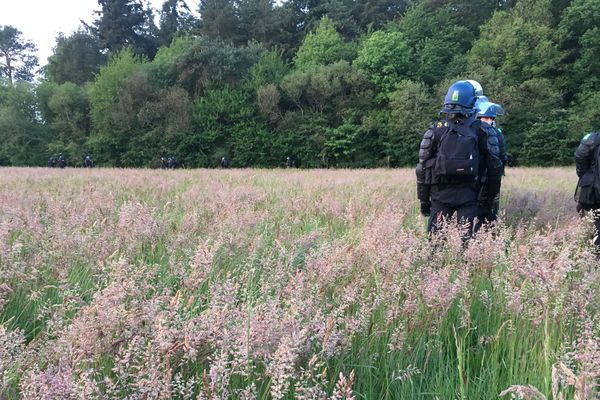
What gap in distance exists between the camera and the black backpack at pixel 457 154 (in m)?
4.03

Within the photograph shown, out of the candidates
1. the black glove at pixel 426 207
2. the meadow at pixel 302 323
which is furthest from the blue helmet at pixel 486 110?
the meadow at pixel 302 323

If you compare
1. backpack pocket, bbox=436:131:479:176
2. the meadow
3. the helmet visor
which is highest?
the helmet visor

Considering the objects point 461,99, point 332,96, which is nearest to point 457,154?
point 461,99

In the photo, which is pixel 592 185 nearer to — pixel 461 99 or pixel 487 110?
pixel 487 110

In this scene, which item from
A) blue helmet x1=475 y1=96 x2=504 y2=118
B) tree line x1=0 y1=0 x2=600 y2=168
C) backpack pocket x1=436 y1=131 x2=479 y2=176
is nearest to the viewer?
backpack pocket x1=436 y1=131 x2=479 y2=176

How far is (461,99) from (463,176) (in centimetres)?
76

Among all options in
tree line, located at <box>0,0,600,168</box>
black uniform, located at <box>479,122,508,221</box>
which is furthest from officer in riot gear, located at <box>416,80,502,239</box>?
tree line, located at <box>0,0,600,168</box>

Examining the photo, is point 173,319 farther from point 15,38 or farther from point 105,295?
point 15,38

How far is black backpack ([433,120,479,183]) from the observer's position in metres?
4.03

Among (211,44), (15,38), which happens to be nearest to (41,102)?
(211,44)

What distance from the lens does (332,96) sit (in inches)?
1567

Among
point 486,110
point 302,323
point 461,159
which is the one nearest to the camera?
point 302,323

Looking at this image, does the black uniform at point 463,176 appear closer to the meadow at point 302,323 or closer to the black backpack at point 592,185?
the meadow at point 302,323

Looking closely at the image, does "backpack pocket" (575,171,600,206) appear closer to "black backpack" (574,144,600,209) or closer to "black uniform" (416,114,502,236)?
"black backpack" (574,144,600,209)
